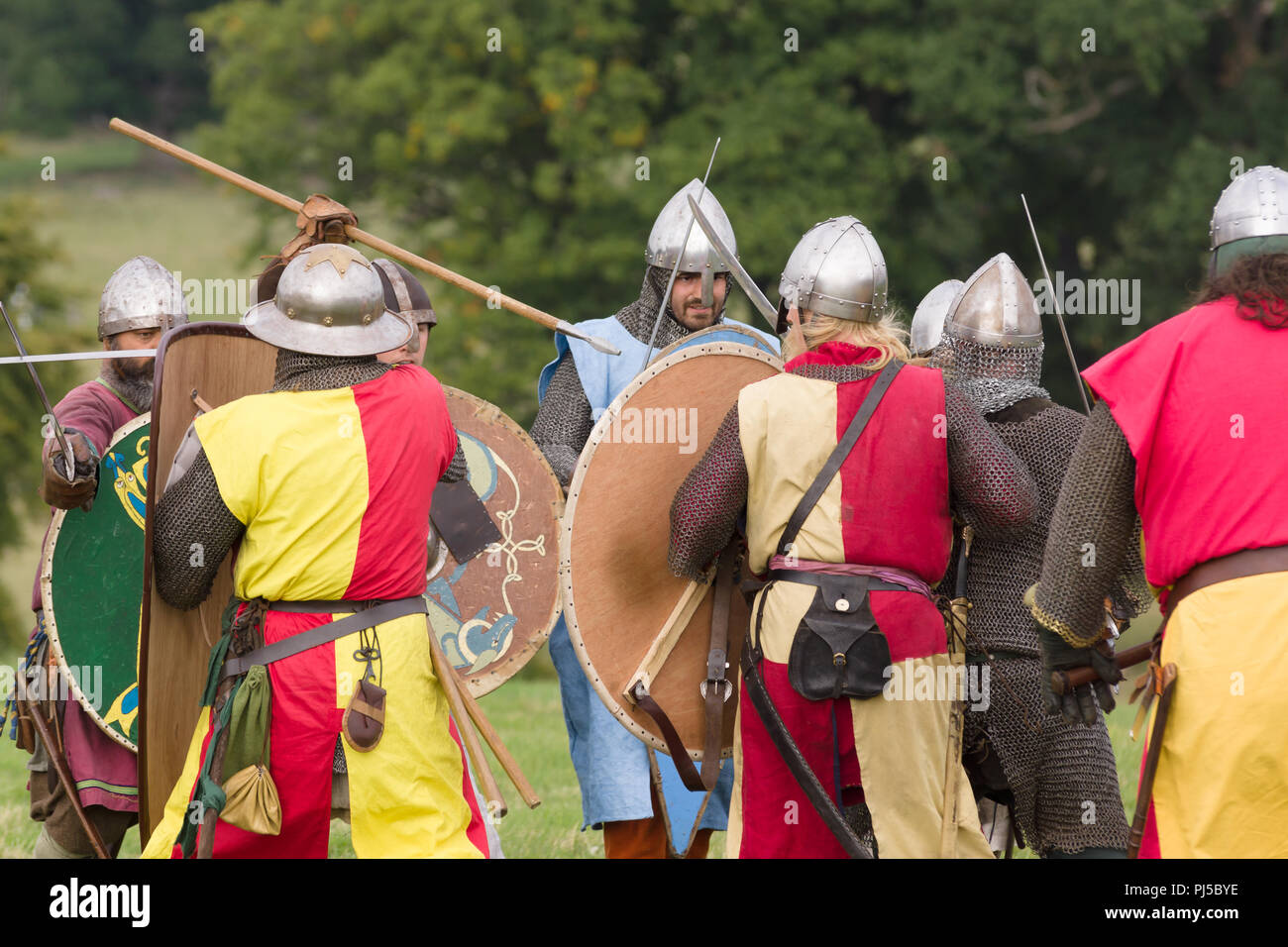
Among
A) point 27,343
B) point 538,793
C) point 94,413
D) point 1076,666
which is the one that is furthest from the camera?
point 27,343

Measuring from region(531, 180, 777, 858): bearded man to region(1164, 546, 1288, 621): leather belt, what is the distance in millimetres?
1946

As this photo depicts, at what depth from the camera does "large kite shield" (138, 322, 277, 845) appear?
4.04 metres

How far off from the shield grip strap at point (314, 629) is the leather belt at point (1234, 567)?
5.98 feet

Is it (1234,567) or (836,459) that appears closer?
(1234,567)

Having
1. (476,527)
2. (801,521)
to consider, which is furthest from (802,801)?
(476,527)

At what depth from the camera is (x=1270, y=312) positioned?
3.39 metres

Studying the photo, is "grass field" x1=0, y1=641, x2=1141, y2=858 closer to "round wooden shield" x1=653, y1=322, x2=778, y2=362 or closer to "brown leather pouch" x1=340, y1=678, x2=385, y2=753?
"round wooden shield" x1=653, y1=322, x2=778, y2=362

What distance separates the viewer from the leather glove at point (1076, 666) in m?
3.72

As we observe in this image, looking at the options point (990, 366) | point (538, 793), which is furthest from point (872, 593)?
point (538, 793)

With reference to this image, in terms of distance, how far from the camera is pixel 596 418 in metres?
5.46

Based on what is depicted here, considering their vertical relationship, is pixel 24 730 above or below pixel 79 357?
below

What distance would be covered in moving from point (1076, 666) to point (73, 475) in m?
2.67

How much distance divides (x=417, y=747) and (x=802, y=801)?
97 cm

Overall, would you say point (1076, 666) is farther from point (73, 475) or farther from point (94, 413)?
point (94, 413)
